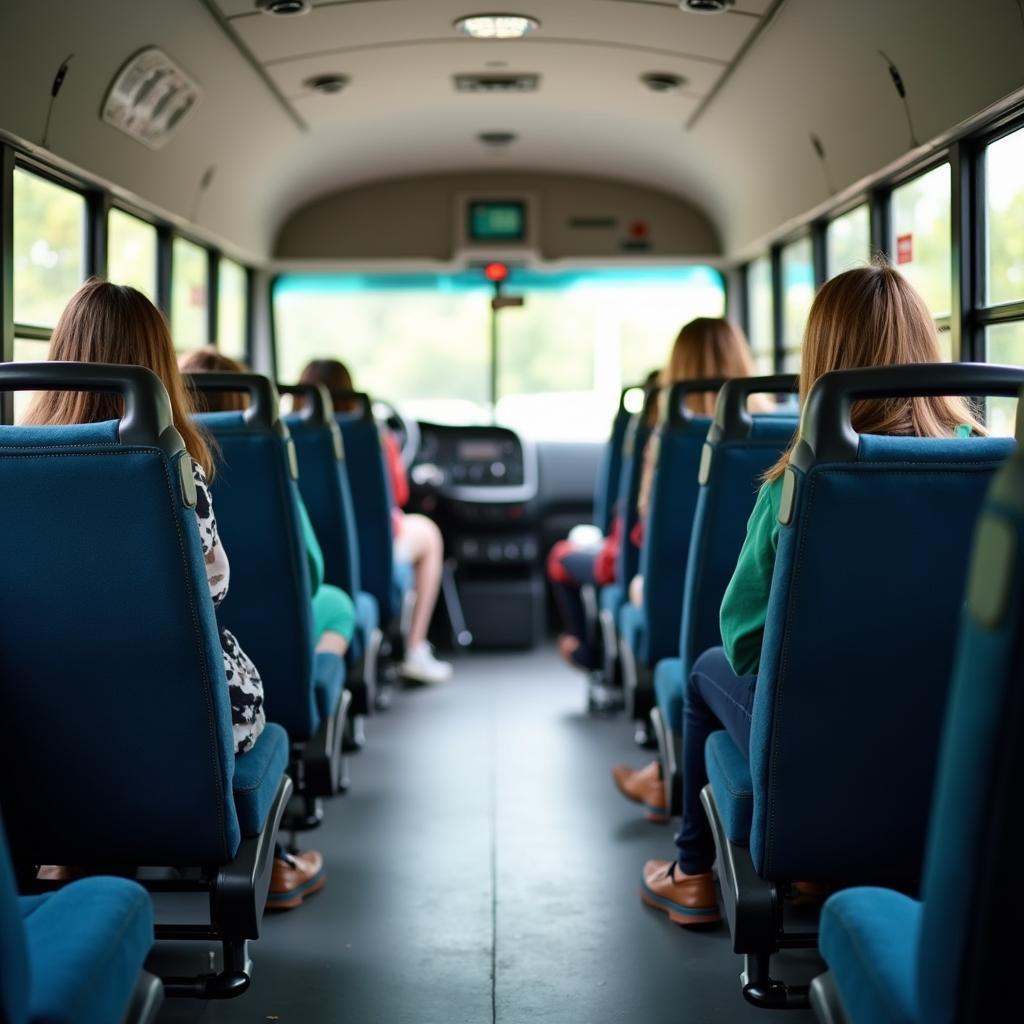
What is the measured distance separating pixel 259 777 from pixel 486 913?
1.09m

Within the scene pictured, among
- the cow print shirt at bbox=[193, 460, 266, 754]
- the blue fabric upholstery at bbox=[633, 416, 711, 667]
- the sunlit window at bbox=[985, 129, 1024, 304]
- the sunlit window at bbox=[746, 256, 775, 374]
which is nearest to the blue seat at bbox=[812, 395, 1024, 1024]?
the cow print shirt at bbox=[193, 460, 266, 754]

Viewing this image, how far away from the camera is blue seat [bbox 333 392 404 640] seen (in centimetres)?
477

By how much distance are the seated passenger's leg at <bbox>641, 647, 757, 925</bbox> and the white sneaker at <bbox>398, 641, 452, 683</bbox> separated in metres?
2.88

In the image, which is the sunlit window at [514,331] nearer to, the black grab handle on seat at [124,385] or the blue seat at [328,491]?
the blue seat at [328,491]

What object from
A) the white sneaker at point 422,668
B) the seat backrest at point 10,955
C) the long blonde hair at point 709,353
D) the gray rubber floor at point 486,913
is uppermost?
the long blonde hair at point 709,353

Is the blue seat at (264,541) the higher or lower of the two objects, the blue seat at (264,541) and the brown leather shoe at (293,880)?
the higher

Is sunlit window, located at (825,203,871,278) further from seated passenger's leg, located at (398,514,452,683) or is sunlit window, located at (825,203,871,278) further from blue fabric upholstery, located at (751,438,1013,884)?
blue fabric upholstery, located at (751,438,1013,884)

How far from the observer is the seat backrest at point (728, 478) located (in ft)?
9.64

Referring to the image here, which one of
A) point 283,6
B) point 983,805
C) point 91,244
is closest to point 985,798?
point 983,805

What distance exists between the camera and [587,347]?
7.92 meters

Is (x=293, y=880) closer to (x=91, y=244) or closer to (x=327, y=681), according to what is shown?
(x=327, y=681)

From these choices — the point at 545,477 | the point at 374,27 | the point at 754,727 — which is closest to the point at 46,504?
the point at 754,727

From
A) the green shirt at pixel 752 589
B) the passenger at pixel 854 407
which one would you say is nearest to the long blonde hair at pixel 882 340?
the passenger at pixel 854 407

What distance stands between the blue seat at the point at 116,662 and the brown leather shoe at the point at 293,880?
0.99m
